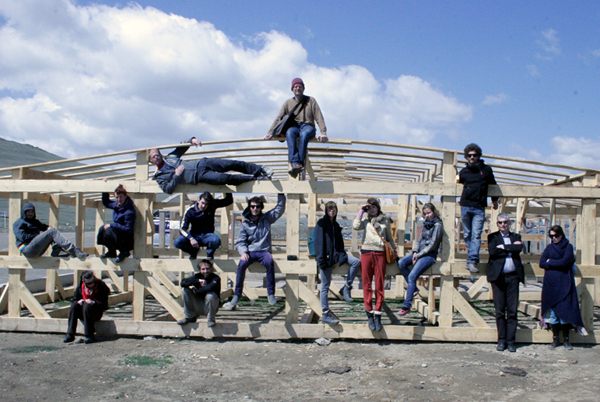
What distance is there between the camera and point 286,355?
6.52 m

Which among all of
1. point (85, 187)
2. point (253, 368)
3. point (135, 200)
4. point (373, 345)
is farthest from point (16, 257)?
point (373, 345)

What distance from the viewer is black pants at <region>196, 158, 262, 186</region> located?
7180 millimetres

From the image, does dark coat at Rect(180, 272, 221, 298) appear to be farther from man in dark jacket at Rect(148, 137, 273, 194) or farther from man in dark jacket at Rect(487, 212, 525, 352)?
man in dark jacket at Rect(487, 212, 525, 352)

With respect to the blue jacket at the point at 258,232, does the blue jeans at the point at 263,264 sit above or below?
below

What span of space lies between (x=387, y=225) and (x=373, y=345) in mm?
1656

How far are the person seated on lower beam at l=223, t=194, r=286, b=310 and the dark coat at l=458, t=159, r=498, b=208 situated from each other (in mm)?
2526

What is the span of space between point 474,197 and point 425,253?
3.32ft

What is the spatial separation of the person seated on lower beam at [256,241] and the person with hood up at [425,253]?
6.07ft

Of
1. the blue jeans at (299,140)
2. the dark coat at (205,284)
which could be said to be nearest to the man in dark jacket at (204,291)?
the dark coat at (205,284)

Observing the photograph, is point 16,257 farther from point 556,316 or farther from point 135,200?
point 556,316

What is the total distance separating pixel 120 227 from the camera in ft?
23.6

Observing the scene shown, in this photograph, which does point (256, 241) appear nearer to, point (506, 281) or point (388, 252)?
point (388, 252)

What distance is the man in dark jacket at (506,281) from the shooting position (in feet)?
22.4

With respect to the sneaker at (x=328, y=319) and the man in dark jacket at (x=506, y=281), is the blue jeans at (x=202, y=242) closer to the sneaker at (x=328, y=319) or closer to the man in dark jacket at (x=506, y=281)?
the sneaker at (x=328, y=319)
